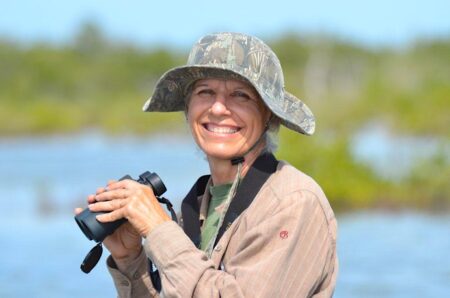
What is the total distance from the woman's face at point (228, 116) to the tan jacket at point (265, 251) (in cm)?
16

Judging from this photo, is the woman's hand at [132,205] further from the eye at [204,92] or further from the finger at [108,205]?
the eye at [204,92]

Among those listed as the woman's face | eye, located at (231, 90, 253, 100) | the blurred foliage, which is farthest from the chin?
the blurred foliage

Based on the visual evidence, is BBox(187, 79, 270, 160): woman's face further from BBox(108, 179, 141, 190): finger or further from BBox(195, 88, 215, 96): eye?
BBox(108, 179, 141, 190): finger

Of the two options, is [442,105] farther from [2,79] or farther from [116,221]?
[2,79]

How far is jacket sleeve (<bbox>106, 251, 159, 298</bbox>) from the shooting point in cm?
286

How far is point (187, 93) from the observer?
9.22 feet

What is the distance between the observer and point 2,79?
191 ft

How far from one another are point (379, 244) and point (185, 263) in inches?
447

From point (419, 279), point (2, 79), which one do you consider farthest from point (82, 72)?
point (419, 279)

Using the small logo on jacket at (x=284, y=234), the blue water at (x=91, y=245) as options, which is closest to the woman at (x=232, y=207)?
the small logo on jacket at (x=284, y=234)

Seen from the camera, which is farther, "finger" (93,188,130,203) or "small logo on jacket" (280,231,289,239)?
"finger" (93,188,130,203)

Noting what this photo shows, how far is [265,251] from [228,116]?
15.9 inches

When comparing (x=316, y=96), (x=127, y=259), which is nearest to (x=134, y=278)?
(x=127, y=259)

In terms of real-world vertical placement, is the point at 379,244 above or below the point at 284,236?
below
